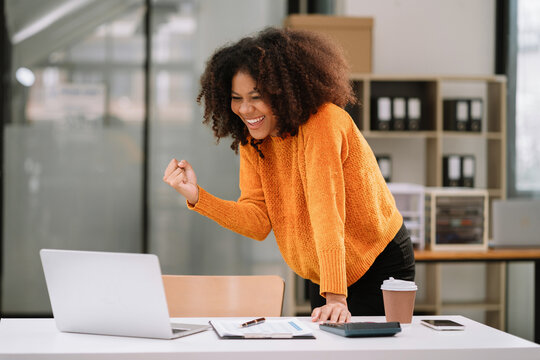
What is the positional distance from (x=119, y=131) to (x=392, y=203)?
297 cm

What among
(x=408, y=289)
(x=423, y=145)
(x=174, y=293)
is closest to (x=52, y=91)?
(x=423, y=145)

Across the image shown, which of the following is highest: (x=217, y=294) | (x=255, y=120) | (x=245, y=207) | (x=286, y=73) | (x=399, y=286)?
(x=286, y=73)

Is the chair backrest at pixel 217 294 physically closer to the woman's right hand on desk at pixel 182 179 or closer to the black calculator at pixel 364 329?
the woman's right hand on desk at pixel 182 179

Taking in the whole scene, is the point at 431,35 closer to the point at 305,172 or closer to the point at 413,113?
the point at 413,113

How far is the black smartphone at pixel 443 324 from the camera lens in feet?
4.94

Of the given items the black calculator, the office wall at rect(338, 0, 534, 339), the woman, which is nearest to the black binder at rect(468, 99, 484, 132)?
the office wall at rect(338, 0, 534, 339)

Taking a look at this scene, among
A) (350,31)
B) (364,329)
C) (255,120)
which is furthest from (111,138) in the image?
(364,329)

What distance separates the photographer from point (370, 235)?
1.78 m

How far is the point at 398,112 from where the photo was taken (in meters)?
3.94

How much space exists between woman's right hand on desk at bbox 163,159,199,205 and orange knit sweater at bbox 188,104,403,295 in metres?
0.04

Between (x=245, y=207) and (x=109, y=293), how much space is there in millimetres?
590

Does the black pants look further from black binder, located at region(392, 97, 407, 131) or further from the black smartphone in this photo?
black binder, located at region(392, 97, 407, 131)

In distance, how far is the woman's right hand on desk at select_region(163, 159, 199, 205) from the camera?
1.68 metres

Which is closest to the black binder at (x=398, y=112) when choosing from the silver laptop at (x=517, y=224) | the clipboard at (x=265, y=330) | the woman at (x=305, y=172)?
the silver laptop at (x=517, y=224)
